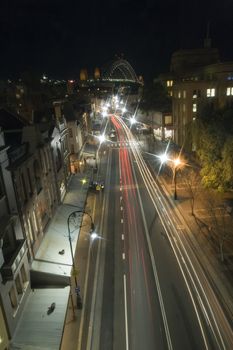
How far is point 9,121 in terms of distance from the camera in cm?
3234

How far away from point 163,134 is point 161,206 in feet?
143

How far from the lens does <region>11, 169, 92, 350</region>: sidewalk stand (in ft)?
57.7

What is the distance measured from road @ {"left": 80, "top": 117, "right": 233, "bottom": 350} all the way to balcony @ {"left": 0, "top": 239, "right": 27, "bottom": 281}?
7.12 m

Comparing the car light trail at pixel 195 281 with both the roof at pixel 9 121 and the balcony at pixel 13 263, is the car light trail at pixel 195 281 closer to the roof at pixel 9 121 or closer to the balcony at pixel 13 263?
the balcony at pixel 13 263

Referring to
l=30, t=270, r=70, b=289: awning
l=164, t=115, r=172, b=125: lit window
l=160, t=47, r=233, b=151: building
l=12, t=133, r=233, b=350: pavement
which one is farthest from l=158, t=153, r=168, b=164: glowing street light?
l=30, t=270, r=70, b=289: awning

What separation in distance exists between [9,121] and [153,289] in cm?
2366

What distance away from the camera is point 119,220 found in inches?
1382

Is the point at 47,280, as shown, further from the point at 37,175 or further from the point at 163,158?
the point at 163,158

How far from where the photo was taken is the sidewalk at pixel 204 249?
72.9 ft

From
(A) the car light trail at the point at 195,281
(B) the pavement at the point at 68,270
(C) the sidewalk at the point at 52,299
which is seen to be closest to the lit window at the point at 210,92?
(A) the car light trail at the point at 195,281

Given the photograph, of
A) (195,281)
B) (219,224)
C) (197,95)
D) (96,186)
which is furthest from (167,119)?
(195,281)

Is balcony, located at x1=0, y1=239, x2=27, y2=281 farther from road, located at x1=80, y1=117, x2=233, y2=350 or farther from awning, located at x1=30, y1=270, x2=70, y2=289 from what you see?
road, located at x1=80, y1=117, x2=233, y2=350

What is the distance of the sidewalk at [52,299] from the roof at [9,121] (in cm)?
1126

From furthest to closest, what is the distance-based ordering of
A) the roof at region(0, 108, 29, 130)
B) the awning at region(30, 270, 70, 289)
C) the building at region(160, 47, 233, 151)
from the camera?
the building at region(160, 47, 233, 151), the roof at region(0, 108, 29, 130), the awning at region(30, 270, 70, 289)
